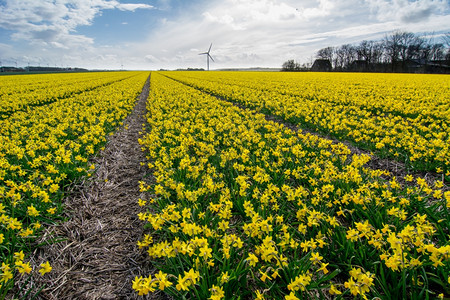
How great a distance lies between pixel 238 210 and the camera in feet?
13.1

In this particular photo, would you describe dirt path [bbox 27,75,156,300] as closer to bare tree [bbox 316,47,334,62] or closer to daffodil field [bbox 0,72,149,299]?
daffodil field [bbox 0,72,149,299]

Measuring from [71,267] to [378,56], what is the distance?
120587mm

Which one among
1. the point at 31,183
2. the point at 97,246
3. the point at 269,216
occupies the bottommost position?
the point at 97,246

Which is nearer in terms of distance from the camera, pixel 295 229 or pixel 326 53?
pixel 295 229

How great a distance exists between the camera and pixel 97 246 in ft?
12.4

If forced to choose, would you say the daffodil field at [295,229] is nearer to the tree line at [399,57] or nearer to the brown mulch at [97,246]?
the brown mulch at [97,246]

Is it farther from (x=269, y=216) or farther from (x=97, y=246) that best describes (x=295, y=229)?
(x=97, y=246)

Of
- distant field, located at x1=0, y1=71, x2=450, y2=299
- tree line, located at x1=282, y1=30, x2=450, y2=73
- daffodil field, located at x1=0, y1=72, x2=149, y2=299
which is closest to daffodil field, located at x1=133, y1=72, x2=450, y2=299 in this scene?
distant field, located at x1=0, y1=71, x2=450, y2=299

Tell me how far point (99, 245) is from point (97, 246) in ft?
0.10

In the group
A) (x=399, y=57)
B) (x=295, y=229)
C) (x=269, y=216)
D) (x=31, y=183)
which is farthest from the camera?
(x=399, y=57)

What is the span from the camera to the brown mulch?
3.06 m

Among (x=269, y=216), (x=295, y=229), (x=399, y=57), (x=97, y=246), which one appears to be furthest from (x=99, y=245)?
(x=399, y=57)

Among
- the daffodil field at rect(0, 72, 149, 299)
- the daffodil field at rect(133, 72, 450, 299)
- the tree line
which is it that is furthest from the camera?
the tree line

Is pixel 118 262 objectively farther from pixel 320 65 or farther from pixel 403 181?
pixel 320 65
